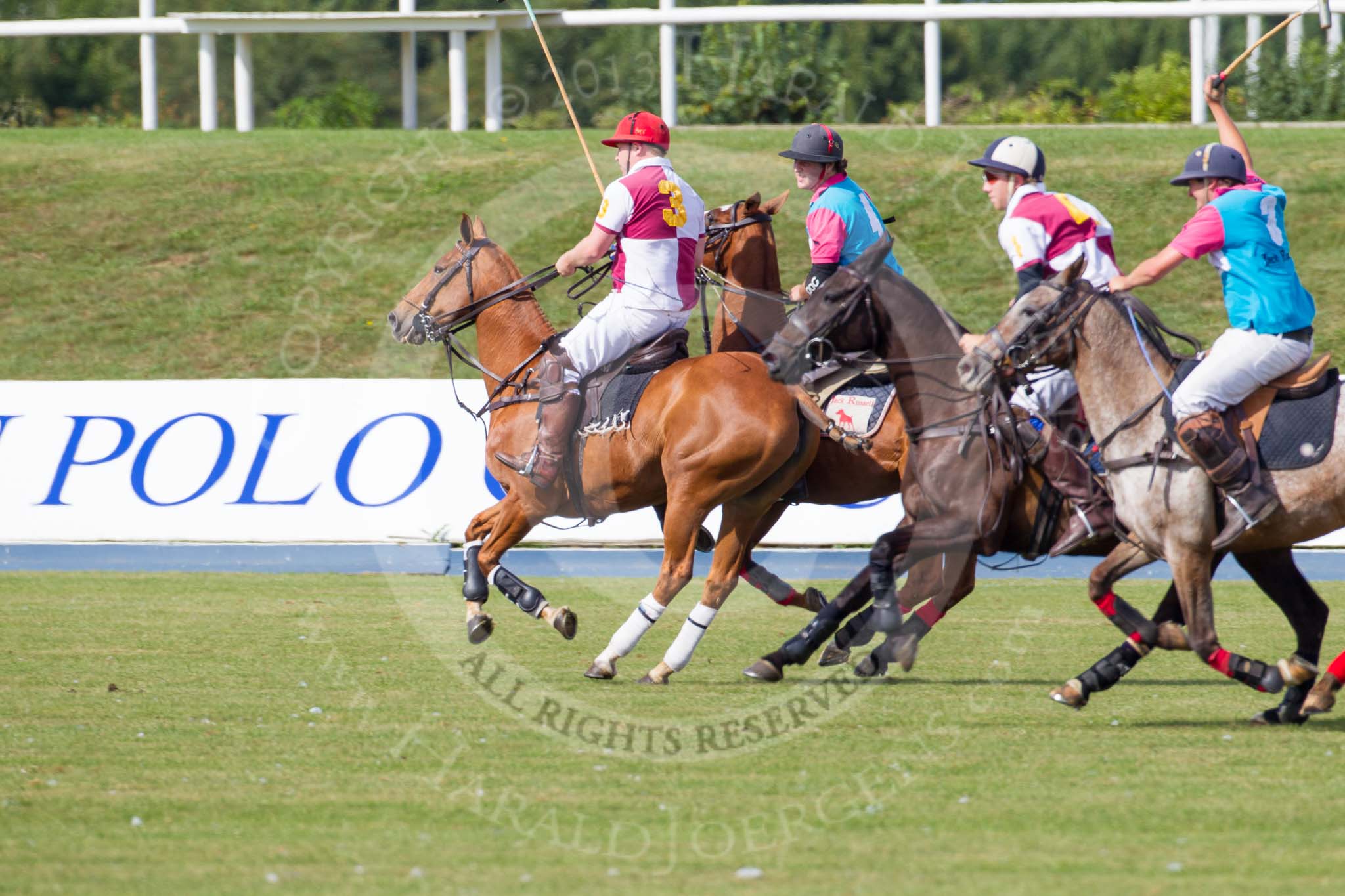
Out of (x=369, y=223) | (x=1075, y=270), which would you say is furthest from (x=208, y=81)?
(x=1075, y=270)

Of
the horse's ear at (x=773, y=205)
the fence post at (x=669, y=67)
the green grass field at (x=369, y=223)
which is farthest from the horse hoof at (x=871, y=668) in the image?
the fence post at (x=669, y=67)

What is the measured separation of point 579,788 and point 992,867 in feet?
5.18

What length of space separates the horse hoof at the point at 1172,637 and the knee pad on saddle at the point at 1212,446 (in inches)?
25.4

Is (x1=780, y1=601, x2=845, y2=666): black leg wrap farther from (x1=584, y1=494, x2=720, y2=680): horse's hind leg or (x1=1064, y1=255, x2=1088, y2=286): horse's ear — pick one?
(x1=1064, y1=255, x2=1088, y2=286): horse's ear

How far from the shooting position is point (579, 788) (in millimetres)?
5680

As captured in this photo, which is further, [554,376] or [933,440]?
[554,376]

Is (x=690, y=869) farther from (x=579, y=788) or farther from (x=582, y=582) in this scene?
(x=582, y=582)

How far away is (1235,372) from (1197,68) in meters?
16.6

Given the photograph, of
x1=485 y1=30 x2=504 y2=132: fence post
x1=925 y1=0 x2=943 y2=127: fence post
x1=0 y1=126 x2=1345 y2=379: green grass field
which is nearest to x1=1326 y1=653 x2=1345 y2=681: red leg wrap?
x1=0 y1=126 x2=1345 y2=379: green grass field

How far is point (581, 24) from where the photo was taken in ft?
72.8

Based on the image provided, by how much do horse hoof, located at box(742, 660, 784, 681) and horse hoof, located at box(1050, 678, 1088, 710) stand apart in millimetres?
1377

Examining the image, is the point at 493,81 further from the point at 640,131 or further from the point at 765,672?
the point at 765,672

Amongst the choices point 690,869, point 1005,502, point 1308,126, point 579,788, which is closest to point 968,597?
point 1005,502

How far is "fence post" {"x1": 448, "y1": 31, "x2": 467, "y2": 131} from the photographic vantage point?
73.8ft
